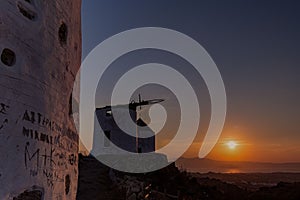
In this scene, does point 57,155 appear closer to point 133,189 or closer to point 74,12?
point 74,12

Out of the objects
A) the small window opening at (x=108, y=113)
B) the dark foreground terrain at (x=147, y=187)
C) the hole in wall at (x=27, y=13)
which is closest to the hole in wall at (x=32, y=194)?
the hole in wall at (x=27, y=13)

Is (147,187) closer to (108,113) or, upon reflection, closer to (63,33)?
(108,113)

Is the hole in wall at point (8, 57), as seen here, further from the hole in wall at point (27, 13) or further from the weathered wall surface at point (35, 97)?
the hole in wall at point (27, 13)

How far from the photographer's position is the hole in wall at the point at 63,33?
751 cm

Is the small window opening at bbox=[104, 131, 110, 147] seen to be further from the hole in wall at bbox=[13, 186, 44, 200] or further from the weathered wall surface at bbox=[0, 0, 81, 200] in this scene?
the hole in wall at bbox=[13, 186, 44, 200]

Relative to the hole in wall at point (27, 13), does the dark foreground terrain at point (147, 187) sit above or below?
below

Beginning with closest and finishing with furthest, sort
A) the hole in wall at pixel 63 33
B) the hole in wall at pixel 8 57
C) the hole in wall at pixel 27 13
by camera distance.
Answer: the hole in wall at pixel 8 57 < the hole in wall at pixel 27 13 < the hole in wall at pixel 63 33

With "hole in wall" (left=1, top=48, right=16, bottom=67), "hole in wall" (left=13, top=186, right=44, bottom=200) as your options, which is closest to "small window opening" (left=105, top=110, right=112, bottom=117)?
"hole in wall" (left=13, top=186, right=44, bottom=200)

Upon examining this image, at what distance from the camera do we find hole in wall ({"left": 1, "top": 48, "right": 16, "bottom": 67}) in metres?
5.48

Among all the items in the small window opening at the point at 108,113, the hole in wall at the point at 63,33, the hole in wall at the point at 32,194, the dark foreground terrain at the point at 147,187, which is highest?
the small window opening at the point at 108,113

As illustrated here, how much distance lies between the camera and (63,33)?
7.71 meters

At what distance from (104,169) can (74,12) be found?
64.9 feet

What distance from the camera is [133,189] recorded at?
19.8 meters

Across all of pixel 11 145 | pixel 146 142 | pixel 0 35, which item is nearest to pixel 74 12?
pixel 0 35
